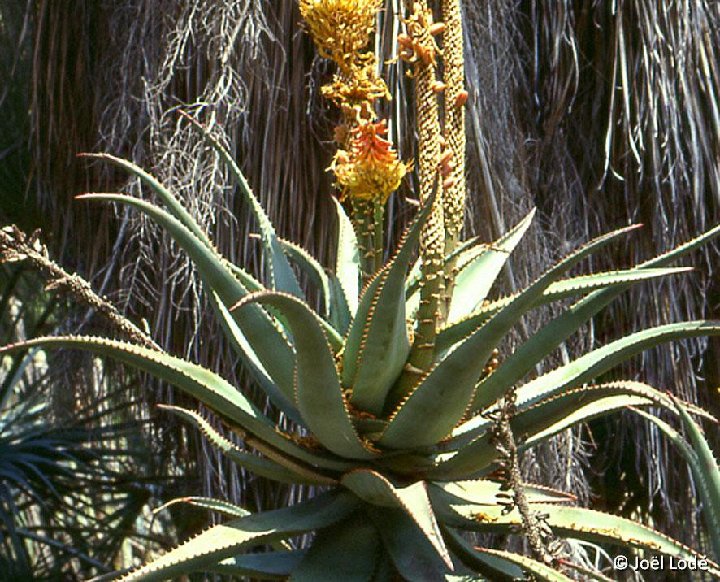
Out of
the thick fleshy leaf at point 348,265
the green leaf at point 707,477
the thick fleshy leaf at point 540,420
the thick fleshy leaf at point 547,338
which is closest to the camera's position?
the green leaf at point 707,477

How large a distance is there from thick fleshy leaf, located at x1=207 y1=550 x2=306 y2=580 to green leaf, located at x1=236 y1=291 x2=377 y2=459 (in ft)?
0.54

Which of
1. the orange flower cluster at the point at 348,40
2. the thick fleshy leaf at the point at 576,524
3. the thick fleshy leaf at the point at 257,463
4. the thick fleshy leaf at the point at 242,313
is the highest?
the orange flower cluster at the point at 348,40

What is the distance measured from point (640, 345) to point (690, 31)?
5.97 ft

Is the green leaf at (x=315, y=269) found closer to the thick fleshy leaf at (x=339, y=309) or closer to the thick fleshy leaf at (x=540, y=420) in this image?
the thick fleshy leaf at (x=339, y=309)

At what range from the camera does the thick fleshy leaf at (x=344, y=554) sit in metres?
1.44

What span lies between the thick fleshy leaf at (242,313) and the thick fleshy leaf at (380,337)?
0.25ft

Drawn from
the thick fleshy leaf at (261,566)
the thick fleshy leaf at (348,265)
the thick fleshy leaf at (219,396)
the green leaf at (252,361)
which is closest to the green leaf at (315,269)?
the thick fleshy leaf at (348,265)

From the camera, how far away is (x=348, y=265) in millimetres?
1756

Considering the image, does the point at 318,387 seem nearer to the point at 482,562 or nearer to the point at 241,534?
the point at 241,534

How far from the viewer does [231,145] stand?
2.69 m

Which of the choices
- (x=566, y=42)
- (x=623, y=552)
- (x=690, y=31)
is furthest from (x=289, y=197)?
(x=623, y=552)

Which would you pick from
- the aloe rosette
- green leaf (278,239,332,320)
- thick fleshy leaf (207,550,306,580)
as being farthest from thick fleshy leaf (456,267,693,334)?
thick fleshy leaf (207,550,306,580)

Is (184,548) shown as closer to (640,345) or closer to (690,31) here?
(640,345)

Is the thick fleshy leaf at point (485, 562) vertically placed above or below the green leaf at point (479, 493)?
below
